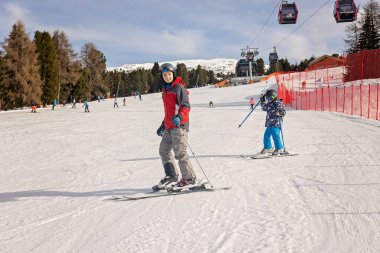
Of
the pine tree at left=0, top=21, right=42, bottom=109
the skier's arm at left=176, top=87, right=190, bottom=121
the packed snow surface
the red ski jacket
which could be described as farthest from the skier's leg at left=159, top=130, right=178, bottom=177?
the pine tree at left=0, top=21, right=42, bottom=109

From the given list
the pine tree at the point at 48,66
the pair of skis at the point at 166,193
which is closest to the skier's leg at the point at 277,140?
the pair of skis at the point at 166,193

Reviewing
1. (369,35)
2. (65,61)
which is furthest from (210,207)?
(65,61)

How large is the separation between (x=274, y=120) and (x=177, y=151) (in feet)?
11.3

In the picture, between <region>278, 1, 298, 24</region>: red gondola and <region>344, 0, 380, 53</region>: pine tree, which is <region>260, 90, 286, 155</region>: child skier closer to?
<region>278, 1, 298, 24</region>: red gondola

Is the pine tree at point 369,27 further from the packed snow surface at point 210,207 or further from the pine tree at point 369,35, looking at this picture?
the packed snow surface at point 210,207

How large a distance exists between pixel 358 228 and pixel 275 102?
4.72 m

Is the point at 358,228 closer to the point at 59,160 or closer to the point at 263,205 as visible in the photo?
the point at 263,205

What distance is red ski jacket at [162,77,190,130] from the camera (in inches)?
184

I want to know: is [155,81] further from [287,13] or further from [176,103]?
[176,103]

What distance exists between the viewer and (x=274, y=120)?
24.7 feet

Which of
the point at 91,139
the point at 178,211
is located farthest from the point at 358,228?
the point at 91,139

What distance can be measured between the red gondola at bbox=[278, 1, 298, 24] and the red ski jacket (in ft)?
61.3

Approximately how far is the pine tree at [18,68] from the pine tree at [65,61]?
1179 centimetres

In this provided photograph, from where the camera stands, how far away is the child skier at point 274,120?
7.50 meters
